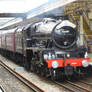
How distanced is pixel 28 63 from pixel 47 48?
114 inches

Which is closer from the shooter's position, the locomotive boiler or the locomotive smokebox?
the locomotive boiler

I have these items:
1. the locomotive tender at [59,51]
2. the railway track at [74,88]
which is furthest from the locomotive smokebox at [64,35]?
the railway track at [74,88]

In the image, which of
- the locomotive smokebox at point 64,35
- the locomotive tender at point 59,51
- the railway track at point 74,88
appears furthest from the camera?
the locomotive smokebox at point 64,35

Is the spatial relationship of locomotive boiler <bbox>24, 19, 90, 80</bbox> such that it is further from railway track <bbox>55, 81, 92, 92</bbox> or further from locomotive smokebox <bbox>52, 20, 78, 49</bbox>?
railway track <bbox>55, 81, 92, 92</bbox>

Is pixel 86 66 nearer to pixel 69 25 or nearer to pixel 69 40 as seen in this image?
pixel 69 40

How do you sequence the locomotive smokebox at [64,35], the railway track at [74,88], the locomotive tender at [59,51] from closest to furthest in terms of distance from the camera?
the railway track at [74,88], the locomotive tender at [59,51], the locomotive smokebox at [64,35]

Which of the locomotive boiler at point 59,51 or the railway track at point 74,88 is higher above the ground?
the locomotive boiler at point 59,51

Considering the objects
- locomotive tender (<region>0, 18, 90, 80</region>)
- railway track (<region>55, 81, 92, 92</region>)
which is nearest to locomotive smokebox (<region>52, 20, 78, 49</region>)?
locomotive tender (<region>0, 18, 90, 80</region>)

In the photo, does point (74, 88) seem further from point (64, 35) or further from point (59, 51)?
point (64, 35)

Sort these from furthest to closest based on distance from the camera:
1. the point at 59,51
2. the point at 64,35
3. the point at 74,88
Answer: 1. the point at 64,35
2. the point at 59,51
3. the point at 74,88

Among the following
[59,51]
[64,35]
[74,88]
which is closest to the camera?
[74,88]

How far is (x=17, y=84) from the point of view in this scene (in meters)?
9.36

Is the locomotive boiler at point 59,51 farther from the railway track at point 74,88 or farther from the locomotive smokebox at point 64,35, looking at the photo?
the railway track at point 74,88

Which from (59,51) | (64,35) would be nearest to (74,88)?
(59,51)
